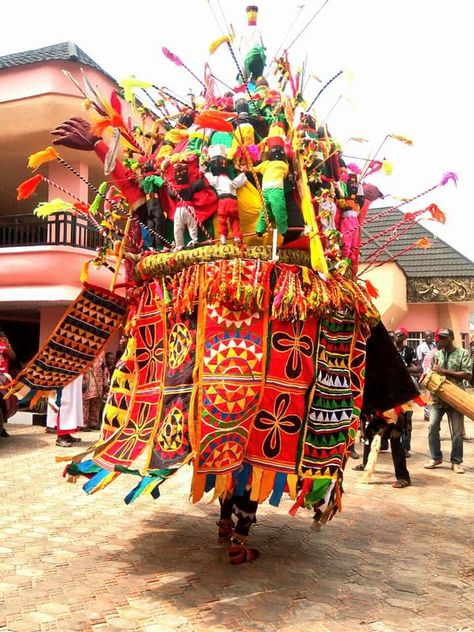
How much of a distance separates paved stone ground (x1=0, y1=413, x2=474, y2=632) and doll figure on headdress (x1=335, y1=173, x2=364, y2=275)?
84.7 inches

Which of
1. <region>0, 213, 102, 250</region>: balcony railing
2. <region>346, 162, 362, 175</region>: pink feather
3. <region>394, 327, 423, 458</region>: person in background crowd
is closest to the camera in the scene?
<region>346, 162, 362, 175</region>: pink feather

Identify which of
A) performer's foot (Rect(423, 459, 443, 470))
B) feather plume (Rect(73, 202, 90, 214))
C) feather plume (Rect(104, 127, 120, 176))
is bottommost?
performer's foot (Rect(423, 459, 443, 470))

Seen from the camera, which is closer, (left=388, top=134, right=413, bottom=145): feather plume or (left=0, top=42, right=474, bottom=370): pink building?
(left=388, top=134, right=413, bottom=145): feather plume

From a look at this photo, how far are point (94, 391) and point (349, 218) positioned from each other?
758cm

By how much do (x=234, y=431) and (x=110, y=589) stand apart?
1.24 metres

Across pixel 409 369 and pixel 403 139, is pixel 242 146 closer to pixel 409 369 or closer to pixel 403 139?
pixel 403 139

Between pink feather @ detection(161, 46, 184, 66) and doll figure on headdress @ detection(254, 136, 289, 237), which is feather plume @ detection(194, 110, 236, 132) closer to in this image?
doll figure on headdress @ detection(254, 136, 289, 237)

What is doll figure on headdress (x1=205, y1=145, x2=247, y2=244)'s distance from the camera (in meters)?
4.15

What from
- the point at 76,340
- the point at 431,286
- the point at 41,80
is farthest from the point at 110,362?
the point at 431,286

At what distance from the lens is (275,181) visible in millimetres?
4090

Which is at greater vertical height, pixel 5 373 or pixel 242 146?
pixel 242 146

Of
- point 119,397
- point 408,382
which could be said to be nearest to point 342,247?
point 408,382

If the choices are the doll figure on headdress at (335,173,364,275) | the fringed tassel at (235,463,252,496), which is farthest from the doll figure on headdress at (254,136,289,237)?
the fringed tassel at (235,463,252,496)

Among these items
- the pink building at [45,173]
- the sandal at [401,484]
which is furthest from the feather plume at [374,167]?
the pink building at [45,173]
